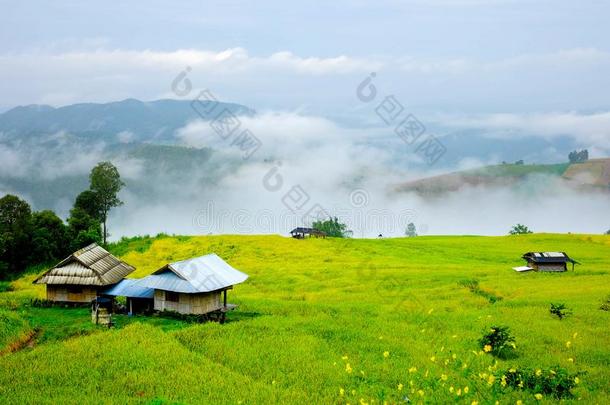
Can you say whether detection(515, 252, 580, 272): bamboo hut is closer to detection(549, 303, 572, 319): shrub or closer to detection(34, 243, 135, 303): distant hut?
detection(549, 303, 572, 319): shrub

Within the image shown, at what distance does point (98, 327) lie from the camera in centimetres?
3072

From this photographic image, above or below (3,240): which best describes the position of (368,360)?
below

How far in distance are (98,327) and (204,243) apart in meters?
38.6

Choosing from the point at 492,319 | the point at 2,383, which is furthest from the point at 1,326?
the point at 492,319

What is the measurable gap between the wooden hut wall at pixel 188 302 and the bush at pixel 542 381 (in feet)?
65.2

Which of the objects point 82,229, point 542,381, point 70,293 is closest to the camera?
point 542,381

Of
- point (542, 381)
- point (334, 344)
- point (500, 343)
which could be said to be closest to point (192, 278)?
point (334, 344)

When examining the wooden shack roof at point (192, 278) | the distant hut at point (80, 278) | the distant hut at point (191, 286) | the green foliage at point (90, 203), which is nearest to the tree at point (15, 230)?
the green foliage at point (90, 203)

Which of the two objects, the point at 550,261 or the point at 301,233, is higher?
the point at 301,233

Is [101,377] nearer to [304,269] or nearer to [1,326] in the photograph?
[1,326]

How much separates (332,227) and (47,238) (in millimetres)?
75592

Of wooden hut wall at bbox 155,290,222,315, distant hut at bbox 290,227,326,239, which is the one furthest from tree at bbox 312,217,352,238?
wooden hut wall at bbox 155,290,222,315

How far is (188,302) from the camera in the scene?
111 feet

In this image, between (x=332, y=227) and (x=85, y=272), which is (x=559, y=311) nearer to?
(x=85, y=272)
